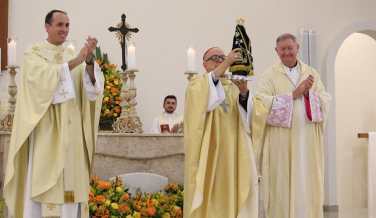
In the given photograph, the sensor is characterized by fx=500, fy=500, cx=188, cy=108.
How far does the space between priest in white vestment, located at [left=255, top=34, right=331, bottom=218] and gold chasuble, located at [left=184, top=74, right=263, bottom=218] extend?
788mm

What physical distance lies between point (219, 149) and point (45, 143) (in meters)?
1.37

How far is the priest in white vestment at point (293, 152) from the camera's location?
15.2 ft

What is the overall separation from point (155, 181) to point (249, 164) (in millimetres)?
1621

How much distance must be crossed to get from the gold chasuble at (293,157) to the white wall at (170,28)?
3.88 metres

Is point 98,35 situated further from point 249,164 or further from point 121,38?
point 249,164

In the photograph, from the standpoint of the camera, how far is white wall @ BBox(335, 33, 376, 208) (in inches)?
397

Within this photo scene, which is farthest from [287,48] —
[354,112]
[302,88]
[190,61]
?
[354,112]

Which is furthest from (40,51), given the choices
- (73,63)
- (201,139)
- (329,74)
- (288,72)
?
(329,74)

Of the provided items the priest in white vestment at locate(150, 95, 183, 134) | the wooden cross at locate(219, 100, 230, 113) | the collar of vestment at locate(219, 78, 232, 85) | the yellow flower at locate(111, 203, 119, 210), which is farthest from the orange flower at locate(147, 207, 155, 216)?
the priest in white vestment at locate(150, 95, 183, 134)

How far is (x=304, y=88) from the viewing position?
15.1 feet

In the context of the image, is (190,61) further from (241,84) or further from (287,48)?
(241,84)

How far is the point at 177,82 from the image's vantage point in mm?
8523

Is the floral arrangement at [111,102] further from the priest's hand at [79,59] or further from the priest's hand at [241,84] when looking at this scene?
the priest's hand at [241,84]

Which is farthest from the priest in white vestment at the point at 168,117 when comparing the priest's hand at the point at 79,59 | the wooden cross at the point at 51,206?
the wooden cross at the point at 51,206
